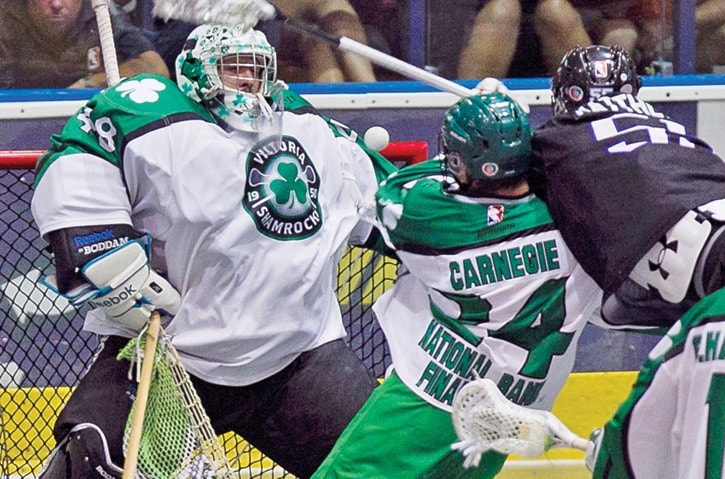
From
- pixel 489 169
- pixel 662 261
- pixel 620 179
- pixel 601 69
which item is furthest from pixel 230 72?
pixel 662 261

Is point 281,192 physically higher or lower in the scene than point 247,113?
lower

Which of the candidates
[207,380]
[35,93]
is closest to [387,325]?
[207,380]

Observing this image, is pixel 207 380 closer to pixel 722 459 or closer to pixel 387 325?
pixel 387 325

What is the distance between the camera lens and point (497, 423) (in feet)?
8.98

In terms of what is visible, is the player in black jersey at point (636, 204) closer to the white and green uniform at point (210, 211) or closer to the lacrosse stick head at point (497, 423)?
the lacrosse stick head at point (497, 423)

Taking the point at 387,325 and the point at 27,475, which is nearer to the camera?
the point at 387,325

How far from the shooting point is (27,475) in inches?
169

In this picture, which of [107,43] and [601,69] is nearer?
[601,69]

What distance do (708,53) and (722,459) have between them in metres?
2.49

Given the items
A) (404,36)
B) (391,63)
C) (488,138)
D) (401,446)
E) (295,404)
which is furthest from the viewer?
(404,36)

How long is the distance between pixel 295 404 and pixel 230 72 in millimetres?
801

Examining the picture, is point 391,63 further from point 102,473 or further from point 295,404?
point 102,473

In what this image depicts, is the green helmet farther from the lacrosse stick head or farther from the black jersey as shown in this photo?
the lacrosse stick head

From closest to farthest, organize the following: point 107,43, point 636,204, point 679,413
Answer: point 679,413
point 636,204
point 107,43
